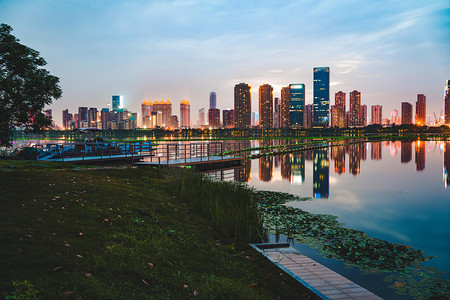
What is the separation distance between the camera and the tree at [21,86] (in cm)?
2331

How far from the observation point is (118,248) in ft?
26.5

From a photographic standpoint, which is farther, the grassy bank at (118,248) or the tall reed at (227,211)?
the tall reed at (227,211)

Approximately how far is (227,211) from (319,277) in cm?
461

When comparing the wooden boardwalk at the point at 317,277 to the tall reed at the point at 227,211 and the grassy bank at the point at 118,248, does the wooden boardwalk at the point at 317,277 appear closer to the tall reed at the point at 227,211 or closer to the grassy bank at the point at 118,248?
the grassy bank at the point at 118,248

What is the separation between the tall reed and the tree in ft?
47.6

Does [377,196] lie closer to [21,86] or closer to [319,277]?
[319,277]

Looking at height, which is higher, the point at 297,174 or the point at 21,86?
the point at 21,86

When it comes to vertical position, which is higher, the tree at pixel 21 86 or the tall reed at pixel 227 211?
the tree at pixel 21 86

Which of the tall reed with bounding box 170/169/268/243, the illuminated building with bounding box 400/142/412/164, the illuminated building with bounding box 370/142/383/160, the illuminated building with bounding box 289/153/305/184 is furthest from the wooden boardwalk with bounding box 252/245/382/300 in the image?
the illuminated building with bounding box 370/142/383/160

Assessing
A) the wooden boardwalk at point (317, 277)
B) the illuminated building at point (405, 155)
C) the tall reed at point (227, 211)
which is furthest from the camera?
the illuminated building at point (405, 155)

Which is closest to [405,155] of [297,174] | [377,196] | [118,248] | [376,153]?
[376,153]

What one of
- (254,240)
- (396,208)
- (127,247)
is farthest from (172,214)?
(396,208)

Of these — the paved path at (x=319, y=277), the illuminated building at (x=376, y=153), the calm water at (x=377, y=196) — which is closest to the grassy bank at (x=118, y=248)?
the paved path at (x=319, y=277)

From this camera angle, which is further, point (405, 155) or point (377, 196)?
point (405, 155)
